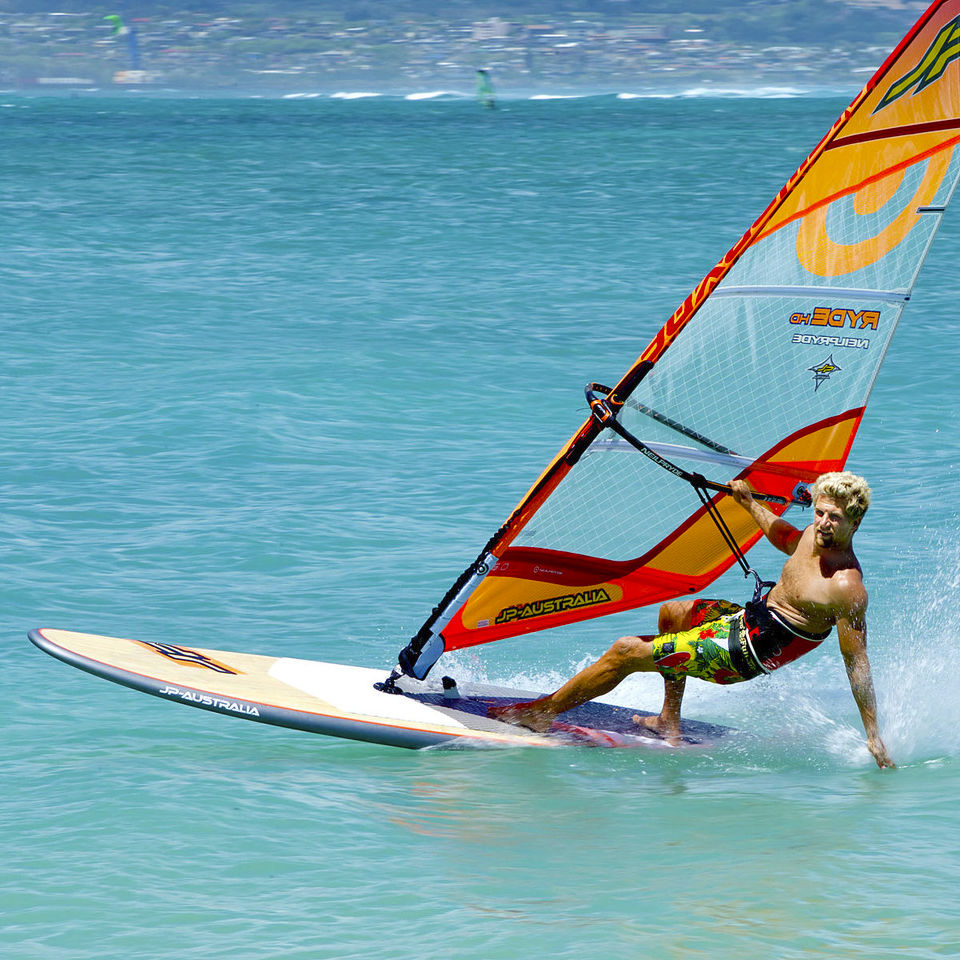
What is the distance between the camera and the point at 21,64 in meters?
105

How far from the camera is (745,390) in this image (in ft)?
22.1

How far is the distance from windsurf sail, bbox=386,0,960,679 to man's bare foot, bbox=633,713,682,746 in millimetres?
553

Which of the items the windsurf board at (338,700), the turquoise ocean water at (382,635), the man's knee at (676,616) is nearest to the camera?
the turquoise ocean water at (382,635)

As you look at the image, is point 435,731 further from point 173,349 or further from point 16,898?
point 173,349

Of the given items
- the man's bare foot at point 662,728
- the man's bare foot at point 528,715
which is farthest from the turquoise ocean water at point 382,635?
the man's bare foot at point 528,715

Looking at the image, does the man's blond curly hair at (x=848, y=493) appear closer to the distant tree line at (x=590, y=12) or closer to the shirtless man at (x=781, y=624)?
the shirtless man at (x=781, y=624)

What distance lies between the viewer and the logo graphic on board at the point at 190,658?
7.45 m

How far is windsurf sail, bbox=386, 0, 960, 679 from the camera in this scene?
20.9 feet

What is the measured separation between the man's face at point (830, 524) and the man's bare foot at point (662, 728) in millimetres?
1280

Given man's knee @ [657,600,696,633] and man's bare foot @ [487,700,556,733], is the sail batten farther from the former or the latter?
man's bare foot @ [487,700,556,733]

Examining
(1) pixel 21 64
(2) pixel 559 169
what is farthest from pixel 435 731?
(1) pixel 21 64

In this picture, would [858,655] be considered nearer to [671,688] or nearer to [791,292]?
[671,688]

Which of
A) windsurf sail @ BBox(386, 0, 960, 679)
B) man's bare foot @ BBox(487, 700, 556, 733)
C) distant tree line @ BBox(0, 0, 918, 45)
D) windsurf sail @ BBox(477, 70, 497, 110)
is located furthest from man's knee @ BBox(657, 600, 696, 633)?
distant tree line @ BBox(0, 0, 918, 45)

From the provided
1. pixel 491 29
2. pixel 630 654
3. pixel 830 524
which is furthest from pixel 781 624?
pixel 491 29
